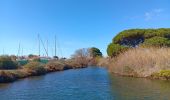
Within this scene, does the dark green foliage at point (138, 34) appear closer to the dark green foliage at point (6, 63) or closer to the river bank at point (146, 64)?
the river bank at point (146, 64)

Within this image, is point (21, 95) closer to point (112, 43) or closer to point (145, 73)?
point (145, 73)

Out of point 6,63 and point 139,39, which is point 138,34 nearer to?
point 139,39

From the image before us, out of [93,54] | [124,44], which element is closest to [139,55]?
→ [124,44]

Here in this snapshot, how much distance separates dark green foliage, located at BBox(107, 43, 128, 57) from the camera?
A: 215 ft

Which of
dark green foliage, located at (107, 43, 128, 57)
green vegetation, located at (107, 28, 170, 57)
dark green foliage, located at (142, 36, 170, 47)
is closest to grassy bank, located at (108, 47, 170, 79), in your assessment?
dark green foliage, located at (142, 36, 170, 47)

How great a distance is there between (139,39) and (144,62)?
64.4ft

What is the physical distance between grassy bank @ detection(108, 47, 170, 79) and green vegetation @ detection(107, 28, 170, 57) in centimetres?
889

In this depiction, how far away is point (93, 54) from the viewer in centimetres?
12694

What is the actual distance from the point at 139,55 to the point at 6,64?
25226 millimetres

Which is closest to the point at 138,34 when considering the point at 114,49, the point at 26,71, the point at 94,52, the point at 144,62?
the point at 114,49

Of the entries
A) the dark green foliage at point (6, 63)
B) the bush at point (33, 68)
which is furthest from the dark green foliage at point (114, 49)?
the dark green foliage at point (6, 63)

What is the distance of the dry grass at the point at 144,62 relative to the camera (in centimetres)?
4488

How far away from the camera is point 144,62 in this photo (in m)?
47.5

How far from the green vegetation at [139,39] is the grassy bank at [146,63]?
29.2 feet
